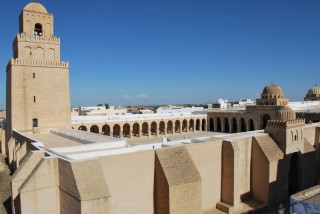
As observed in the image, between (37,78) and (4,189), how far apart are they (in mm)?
7457

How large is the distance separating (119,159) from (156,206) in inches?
106

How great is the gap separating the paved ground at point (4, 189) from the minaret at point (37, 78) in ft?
8.77

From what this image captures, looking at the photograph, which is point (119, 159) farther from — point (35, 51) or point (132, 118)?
point (132, 118)

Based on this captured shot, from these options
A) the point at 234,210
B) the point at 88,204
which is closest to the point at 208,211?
the point at 234,210

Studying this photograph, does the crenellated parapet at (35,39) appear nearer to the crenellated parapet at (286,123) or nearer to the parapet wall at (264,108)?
the crenellated parapet at (286,123)

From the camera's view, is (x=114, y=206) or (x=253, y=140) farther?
(x=253, y=140)

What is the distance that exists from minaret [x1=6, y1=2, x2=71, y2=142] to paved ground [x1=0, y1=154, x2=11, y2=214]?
2.67 metres

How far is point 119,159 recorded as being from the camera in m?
10.7

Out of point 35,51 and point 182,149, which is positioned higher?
point 35,51

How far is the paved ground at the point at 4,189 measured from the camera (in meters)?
13.1

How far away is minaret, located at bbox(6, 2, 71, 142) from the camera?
60.5 feet

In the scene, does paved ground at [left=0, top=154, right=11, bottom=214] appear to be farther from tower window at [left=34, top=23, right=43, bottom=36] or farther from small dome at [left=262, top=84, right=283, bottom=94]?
small dome at [left=262, top=84, right=283, bottom=94]

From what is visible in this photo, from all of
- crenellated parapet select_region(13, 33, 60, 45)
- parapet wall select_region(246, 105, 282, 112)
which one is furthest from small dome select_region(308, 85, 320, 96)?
crenellated parapet select_region(13, 33, 60, 45)

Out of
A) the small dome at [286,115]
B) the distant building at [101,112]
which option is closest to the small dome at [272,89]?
the small dome at [286,115]
